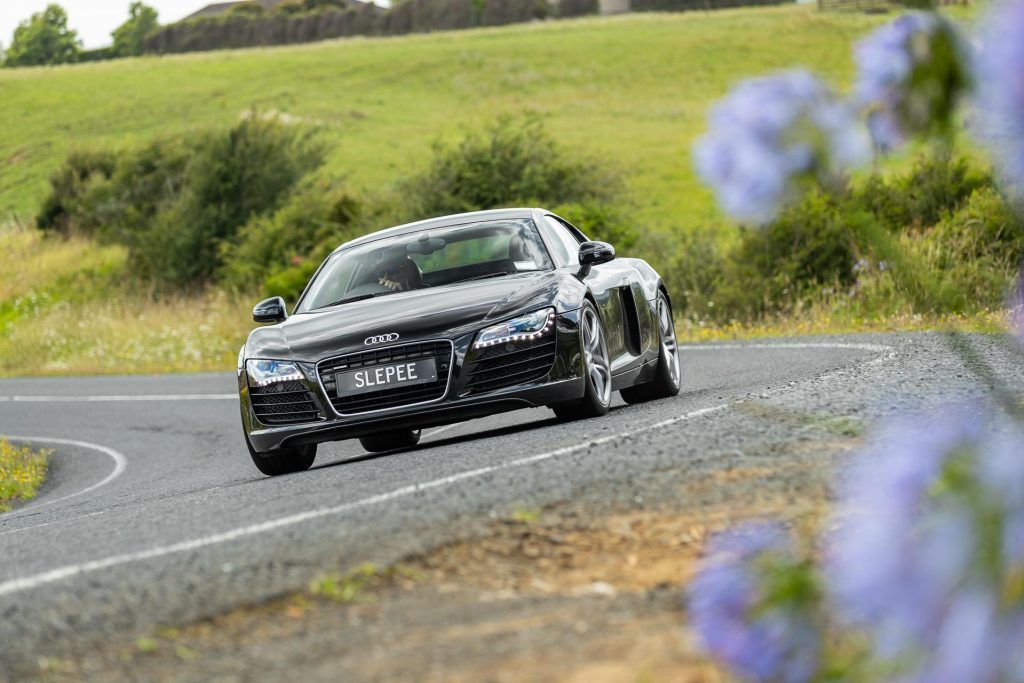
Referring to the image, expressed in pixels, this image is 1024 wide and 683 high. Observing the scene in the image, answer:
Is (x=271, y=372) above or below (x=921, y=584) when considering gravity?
below

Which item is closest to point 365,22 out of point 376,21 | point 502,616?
point 376,21

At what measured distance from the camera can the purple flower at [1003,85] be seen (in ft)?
6.24

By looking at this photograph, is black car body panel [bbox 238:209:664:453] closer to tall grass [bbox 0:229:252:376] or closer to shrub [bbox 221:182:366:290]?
tall grass [bbox 0:229:252:376]

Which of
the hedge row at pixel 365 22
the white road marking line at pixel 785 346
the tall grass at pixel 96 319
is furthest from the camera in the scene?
the hedge row at pixel 365 22

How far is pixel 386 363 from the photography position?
914 centimetres

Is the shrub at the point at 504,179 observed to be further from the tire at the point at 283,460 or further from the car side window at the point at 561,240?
the tire at the point at 283,460

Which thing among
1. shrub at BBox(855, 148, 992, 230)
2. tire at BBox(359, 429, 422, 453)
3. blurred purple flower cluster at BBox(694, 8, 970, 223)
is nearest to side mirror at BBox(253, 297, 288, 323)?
tire at BBox(359, 429, 422, 453)

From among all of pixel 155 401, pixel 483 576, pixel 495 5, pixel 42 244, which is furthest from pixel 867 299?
pixel 495 5

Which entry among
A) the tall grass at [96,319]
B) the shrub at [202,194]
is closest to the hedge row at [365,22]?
the tall grass at [96,319]

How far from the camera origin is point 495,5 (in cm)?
12112

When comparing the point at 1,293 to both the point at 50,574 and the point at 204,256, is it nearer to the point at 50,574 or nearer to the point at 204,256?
the point at 204,256

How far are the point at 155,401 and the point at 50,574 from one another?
17.3 m

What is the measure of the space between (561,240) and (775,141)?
27.9 ft

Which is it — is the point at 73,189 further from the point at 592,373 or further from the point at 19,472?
the point at 592,373
